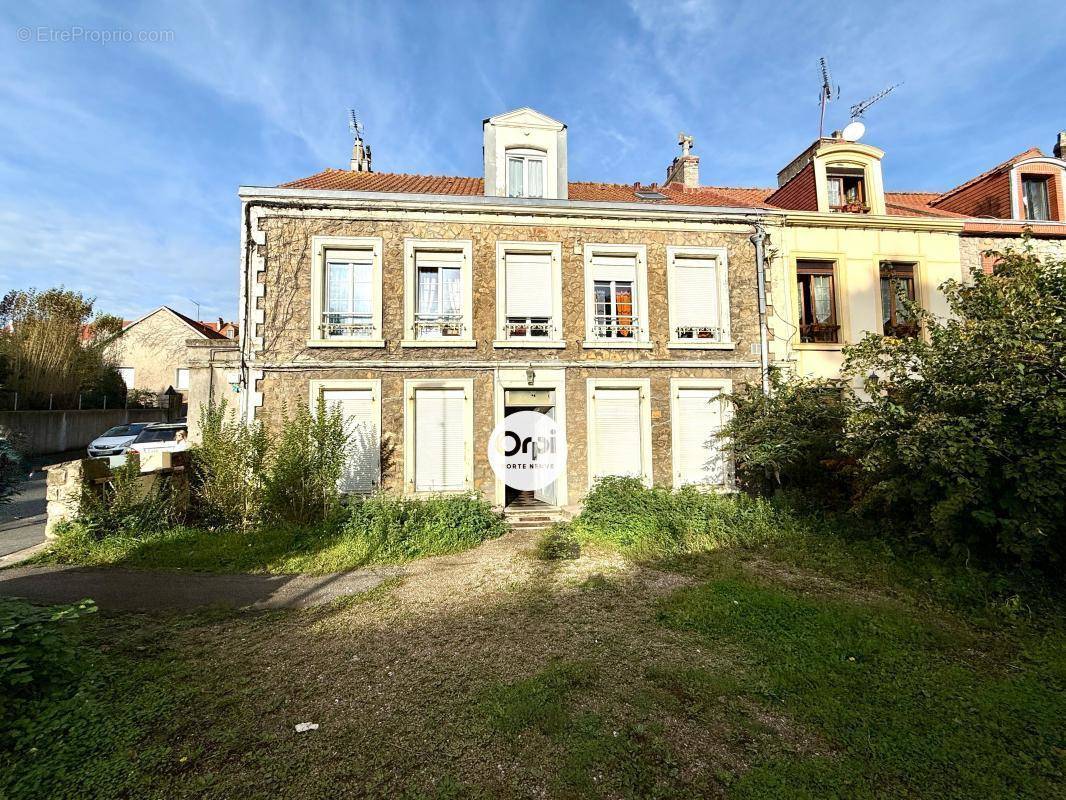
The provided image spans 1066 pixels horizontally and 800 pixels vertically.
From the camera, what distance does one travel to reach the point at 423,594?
523cm

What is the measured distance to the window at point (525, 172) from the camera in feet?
33.3

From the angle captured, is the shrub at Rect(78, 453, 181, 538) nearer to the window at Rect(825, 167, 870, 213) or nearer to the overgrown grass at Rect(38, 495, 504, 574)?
the overgrown grass at Rect(38, 495, 504, 574)

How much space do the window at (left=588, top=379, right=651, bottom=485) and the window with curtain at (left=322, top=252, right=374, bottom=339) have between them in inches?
189

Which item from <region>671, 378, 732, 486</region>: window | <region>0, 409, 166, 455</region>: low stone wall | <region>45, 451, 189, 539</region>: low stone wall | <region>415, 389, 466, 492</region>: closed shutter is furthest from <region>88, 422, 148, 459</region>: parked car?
<region>671, 378, 732, 486</region>: window

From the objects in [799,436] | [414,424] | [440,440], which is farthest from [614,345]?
[414,424]

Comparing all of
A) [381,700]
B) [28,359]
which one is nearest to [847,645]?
[381,700]

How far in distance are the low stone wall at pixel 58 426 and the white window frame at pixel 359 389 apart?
15.2 meters

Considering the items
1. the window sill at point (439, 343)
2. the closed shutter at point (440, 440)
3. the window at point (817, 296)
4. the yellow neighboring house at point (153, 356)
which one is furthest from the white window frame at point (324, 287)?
the yellow neighboring house at point (153, 356)

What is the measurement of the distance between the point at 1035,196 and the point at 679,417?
36.1ft

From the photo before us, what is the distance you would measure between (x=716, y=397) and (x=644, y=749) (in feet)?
26.3

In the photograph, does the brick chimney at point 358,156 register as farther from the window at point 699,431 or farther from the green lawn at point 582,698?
the green lawn at point 582,698

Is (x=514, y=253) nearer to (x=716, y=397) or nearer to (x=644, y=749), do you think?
(x=716, y=397)

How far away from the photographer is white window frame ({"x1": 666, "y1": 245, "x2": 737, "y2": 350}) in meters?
9.71

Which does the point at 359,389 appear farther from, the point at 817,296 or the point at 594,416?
the point at 817,296
